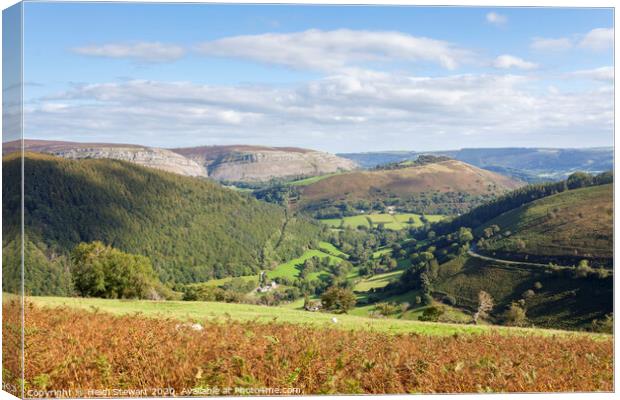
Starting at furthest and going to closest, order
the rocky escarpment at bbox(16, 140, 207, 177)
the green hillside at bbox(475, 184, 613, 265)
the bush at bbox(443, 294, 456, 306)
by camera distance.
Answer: the bush at bbox(443, 294, 456, 306)
the green hillside at bbox(475, 184, 613, 265)
the rocky escarpment at bbox(16, 140, 207, 177)

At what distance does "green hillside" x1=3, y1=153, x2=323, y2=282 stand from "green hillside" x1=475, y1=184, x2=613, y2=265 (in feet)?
29.6

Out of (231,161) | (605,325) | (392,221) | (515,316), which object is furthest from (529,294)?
(231,161)

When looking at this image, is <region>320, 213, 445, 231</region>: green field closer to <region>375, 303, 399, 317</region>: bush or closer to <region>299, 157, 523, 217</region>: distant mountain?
<region>299, 157, 523, 217</region>: distant mountain

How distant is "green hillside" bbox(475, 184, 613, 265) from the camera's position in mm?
10442

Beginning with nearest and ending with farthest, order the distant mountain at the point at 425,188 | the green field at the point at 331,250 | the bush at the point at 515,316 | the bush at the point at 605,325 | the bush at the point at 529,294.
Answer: the bush at the point at 605,325
the bush at the point at 515,316
the bush at the point at 529,294
the green field at the point at 331,250
the distant mountain at the point at 425,188

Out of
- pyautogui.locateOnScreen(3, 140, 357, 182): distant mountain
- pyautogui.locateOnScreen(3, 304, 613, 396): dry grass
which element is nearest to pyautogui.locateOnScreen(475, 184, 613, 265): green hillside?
pyautogui.locateOnScreen(3, 304, 613, 396): dry grass

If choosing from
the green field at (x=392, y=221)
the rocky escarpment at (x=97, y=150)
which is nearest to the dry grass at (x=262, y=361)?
the rocky escarpment at (x=97, y=150)

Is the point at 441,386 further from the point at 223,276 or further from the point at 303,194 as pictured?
the point at 303,194

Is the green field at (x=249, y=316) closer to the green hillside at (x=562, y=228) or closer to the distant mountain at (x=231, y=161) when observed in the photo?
the green hillside at (x=562, y=228)

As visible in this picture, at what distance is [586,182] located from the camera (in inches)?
491

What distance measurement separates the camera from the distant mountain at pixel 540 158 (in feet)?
31.4

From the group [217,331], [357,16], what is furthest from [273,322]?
[357,16]

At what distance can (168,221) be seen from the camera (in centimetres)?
4566

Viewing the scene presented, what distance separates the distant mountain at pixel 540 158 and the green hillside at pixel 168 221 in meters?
8.06
